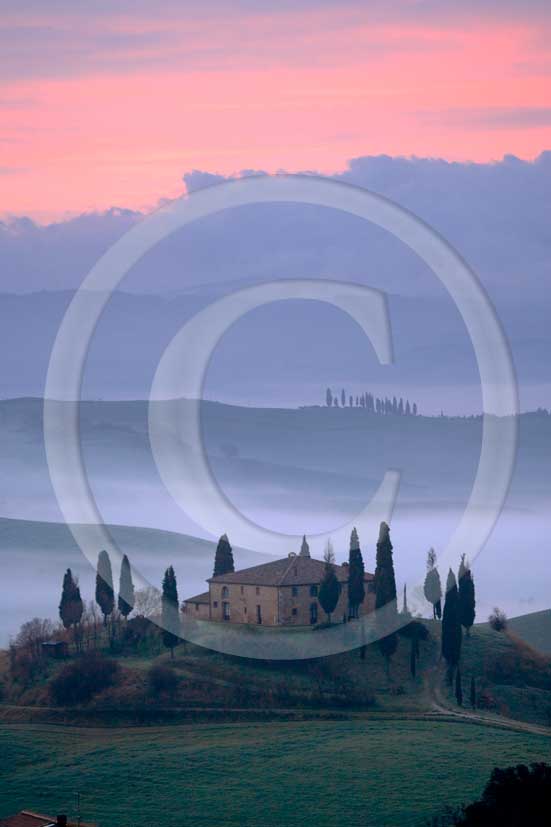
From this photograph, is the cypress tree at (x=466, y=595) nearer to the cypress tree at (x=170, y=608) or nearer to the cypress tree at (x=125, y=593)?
the cypress tree at (x=170, y=608)

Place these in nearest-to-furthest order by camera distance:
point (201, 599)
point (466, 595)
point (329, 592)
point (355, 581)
Result: point (329, 592) < point (466, 595) < point (355, 581) < point (201, 599)

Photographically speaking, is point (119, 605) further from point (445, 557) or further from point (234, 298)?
point (234, 298)

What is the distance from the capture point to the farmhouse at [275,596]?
128 meters

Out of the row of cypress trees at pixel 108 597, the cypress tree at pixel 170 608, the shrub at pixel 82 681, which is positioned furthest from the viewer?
the row of cypress trees at pixel 108 597

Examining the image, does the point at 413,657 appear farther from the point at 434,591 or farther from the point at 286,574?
the point at 286,574

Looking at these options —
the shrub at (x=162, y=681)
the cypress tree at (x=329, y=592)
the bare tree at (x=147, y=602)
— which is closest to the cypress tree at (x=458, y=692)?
the cypress tree at (x=329, y=592)

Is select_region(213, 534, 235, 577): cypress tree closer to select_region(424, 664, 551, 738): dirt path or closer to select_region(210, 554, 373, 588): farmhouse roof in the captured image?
select_region(210, 554, 373, 588): farmhouse roof

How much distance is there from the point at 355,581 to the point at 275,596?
652 cm

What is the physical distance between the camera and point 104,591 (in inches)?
5138

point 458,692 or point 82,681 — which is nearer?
point 458,692

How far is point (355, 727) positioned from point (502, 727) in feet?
33.9

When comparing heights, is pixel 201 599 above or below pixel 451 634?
above

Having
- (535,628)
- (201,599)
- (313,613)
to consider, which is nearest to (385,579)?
(313,613)

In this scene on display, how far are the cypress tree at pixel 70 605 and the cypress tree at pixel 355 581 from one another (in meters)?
22.6
